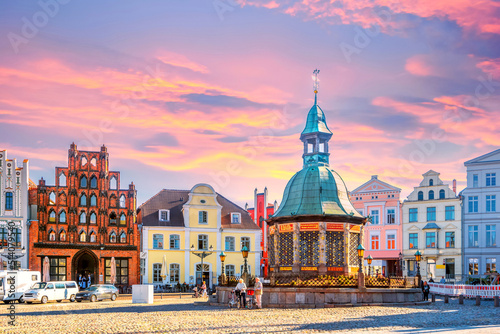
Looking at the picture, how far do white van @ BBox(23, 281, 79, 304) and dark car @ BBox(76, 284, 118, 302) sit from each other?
1.99 ft

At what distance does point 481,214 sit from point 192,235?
28531mm

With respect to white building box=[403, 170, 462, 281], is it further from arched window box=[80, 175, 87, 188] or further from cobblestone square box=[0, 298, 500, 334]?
cobblestone square box=[0, 298, 500, 334]

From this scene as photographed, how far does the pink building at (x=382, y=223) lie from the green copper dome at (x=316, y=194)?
1069 inches

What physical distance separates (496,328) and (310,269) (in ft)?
68.1

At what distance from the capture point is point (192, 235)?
67.5 m

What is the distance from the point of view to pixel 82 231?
63000 millimetres

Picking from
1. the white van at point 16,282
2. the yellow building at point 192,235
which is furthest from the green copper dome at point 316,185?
the yellow building at point 192,235

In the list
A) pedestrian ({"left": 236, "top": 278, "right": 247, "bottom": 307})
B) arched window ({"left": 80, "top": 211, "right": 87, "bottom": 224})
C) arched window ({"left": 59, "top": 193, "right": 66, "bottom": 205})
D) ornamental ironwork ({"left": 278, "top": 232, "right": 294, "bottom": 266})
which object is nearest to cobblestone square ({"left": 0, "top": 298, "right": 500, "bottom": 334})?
pedestrian ({"left": 236, "top": 278, "right": 247, "bottom": 307})

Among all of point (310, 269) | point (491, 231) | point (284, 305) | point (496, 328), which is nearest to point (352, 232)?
point (310, 269)

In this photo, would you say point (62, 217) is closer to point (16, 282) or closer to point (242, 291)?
point (16, 282)

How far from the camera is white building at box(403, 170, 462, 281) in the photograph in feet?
217

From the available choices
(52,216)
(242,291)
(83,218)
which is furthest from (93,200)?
(242,291)

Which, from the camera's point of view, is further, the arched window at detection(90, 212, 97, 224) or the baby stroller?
the arched window at detection(90, 212, 97, 224)

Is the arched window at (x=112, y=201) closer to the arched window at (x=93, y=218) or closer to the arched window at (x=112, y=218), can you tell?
the arched window at (x=112, y=218)
